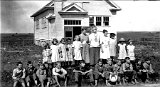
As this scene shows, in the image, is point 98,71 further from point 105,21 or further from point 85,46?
point 105,21

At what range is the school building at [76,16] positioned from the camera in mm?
23625

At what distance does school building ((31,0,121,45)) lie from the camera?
23.6 meters

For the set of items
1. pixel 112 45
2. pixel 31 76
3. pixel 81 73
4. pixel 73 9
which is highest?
pixel 73 9

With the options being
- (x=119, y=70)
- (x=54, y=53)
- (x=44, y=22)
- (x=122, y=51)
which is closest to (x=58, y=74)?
(x=54, y=53)

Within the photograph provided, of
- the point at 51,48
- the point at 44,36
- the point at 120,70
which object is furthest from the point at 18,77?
the point at 44,36

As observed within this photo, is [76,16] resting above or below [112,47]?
above

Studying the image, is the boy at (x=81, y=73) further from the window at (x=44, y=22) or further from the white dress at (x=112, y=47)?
the window at (x=44, y=22)

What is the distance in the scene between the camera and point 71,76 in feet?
36.9

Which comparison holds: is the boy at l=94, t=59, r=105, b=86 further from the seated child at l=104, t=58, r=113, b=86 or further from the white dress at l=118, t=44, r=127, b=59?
the white dress at l=118, t=44, r=127, b=59

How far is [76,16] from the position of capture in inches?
947

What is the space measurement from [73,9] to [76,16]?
697 mm

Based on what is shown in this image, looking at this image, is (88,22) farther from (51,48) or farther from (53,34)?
(51,48)

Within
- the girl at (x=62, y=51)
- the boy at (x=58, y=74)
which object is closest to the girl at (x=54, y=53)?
the girl at (x=62, y=51)

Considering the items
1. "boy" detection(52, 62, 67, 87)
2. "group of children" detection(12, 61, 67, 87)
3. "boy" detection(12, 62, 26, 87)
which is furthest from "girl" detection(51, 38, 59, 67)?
"boy" detection(12, 62, 26, 87)
